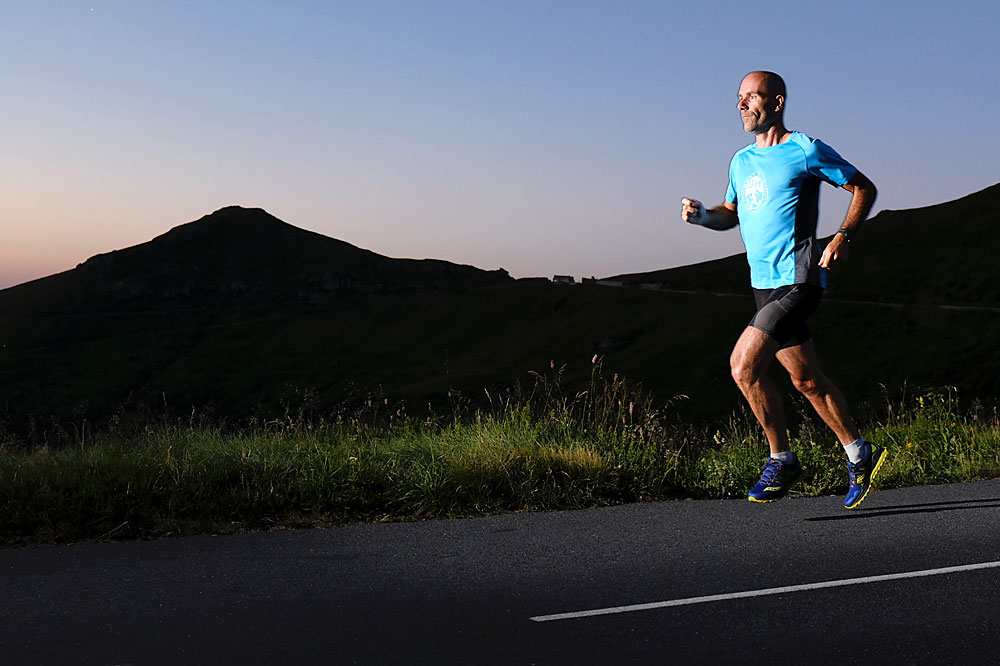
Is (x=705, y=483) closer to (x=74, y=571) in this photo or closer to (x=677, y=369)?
(x=74, y=571)

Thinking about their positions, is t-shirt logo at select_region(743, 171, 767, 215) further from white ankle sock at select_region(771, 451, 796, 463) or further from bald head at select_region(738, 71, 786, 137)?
white ankle sock at select_region(771, 451, 796, 463)

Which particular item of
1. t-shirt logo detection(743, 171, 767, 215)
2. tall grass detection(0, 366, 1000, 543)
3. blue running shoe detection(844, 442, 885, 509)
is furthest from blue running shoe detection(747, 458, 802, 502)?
t-shirt logo detection(743, 171, 767, 215)

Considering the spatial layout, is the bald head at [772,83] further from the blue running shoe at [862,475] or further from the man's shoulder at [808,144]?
the blue running shoe at [862,475]

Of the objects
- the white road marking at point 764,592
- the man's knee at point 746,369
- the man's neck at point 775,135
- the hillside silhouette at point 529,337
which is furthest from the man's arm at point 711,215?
the hillside silhouette at point 529,337

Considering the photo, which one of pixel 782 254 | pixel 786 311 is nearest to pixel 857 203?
pixel 782 254

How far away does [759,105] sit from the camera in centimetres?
595

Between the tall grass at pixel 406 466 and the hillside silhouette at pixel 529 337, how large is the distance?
192ft

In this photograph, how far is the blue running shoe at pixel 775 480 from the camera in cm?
605

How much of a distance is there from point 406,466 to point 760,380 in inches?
97.1

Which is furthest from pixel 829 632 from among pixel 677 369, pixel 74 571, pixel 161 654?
pixel 677 369

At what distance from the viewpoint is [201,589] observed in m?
4.36

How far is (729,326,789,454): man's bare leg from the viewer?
576 centimetres

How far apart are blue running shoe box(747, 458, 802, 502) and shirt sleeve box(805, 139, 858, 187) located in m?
1.73

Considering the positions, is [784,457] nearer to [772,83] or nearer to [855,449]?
[855,449]
